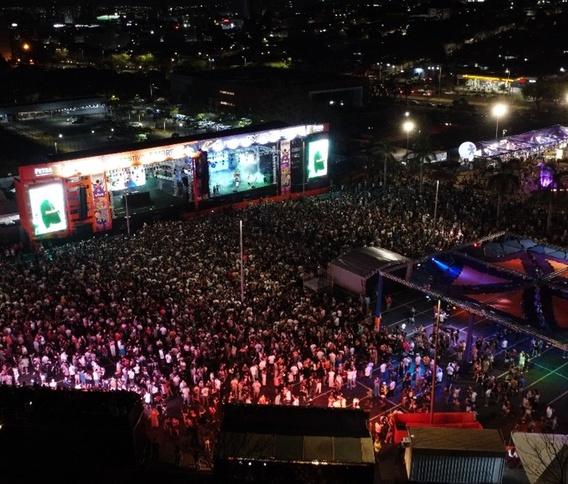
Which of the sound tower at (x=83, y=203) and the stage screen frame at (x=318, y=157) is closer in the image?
the sound tower at (x=83, y=203)

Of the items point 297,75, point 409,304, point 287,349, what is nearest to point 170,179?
point 409,304

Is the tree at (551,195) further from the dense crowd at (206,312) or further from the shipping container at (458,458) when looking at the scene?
the shipping container at (458,458)

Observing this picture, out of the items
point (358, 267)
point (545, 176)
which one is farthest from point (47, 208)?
point (545, 176)

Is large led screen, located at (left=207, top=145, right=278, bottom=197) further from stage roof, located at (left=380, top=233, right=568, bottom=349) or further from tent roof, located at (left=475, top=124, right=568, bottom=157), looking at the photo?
stage roof, located at (left=380, top=233, right=568, bottom=349)

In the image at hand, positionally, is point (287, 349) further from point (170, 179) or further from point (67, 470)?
point (170, 179)

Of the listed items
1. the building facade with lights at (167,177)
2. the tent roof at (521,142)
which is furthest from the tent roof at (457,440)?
the tent roof at (521,142)
